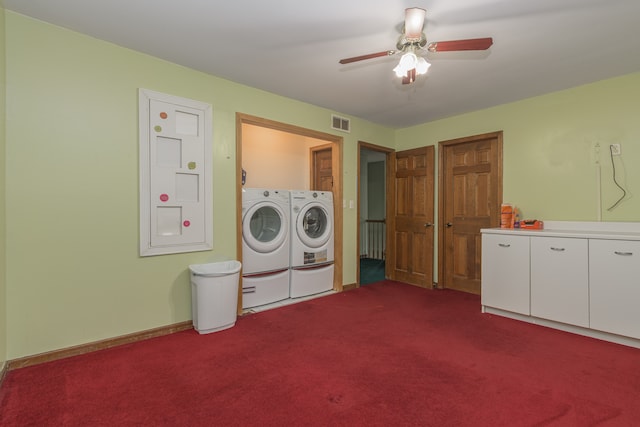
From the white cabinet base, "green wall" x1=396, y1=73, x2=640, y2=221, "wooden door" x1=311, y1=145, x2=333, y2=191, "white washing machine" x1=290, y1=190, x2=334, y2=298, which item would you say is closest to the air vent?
"wooden door" x1=311, y1=145, x2=333, y2=191

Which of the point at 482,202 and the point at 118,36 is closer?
the point at 118,36

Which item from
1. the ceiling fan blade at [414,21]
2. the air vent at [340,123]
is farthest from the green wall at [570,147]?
the ceiling fan blade at [414,21]

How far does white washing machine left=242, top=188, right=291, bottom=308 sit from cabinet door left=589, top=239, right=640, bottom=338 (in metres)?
2.72

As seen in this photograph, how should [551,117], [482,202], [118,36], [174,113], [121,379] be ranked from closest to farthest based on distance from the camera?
1. [121,379]
2. [118,36]
3. [174,113]
4. [551,117]
5. [482,202]

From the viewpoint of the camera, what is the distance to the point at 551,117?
3178mm

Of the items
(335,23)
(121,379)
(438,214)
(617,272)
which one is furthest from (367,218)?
(121,379)

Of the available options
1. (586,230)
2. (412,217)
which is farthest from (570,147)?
(412,217)

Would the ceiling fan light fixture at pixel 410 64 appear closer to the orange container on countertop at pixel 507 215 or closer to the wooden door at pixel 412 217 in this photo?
the orange container on countertop at pixel 507 215

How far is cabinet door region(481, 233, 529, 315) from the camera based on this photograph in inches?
112

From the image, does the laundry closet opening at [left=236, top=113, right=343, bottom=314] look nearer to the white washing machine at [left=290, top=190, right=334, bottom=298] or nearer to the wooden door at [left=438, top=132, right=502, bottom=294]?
the white washing machine at [left=290, top=190, right=334, bottom=298]

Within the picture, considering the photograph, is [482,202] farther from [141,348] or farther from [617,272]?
[141,348]

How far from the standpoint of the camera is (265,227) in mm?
3508

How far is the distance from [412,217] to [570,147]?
1882 millimetres

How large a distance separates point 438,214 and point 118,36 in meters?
3.74
